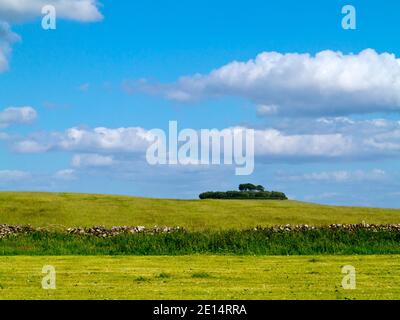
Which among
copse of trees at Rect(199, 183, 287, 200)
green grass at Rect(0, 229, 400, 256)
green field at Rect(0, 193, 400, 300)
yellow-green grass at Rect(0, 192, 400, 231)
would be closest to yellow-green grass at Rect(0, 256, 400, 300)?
green field at Rect(0, 193, 400, 300)

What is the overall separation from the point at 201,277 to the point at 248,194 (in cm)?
5619

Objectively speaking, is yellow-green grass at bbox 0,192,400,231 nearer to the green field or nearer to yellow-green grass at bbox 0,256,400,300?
the green field

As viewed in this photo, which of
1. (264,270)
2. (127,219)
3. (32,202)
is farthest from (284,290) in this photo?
(32,202)

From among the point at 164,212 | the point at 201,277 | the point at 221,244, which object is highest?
the point at 164,212

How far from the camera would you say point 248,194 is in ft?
263

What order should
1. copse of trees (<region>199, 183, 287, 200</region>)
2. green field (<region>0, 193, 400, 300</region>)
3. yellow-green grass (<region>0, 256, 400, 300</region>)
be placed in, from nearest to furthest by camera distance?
1. yellow-green grass (<region>0, 256, 400, 300</region>)
2. green field (<region>0, 193, 400, 300</region>)
3. copse of trees (<region>199, 183, 287, 200</region>)

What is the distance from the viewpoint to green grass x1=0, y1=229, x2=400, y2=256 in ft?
116

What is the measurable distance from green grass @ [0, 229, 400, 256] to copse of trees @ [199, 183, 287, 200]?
4096cm

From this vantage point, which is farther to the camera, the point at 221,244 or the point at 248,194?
→ the point at 248,194

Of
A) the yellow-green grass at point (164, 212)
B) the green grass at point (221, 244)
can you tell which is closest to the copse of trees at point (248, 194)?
the yellow-green grass at point (164, 212)

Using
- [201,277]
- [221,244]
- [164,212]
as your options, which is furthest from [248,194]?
[201,277]

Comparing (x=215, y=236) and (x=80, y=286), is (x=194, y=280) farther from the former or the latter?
(x=215, y=236)

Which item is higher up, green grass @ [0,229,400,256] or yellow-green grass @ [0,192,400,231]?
yellow-green grass @ [0,192,400,231]

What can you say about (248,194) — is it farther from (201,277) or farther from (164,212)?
(201,277)
